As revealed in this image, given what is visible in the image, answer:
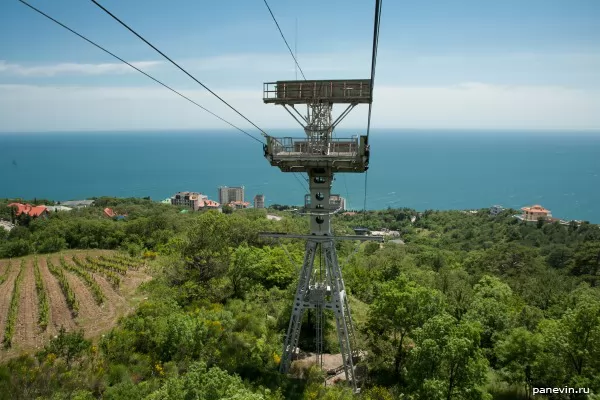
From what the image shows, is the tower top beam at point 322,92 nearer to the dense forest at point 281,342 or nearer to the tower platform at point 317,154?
the tower platform at point 317,154

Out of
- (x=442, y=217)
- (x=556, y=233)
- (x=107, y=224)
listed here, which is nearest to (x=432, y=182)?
(x=442, y=217)

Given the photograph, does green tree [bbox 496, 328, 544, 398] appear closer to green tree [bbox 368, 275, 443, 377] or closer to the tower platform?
green tree [bbox 368, 275, 443, 377]

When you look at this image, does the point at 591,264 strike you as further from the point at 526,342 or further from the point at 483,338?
the point at 526,342

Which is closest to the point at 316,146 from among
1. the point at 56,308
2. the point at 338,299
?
the point at 338,299

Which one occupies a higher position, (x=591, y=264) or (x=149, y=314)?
(x=149, y=314)

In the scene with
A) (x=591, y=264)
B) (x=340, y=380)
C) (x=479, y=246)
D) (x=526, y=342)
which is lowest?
(x=479, y=246)

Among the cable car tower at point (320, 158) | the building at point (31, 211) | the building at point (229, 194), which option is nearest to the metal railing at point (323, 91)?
the cable car tower at point (320, 158)

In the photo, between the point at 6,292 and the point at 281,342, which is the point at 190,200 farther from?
the point at 281,342
